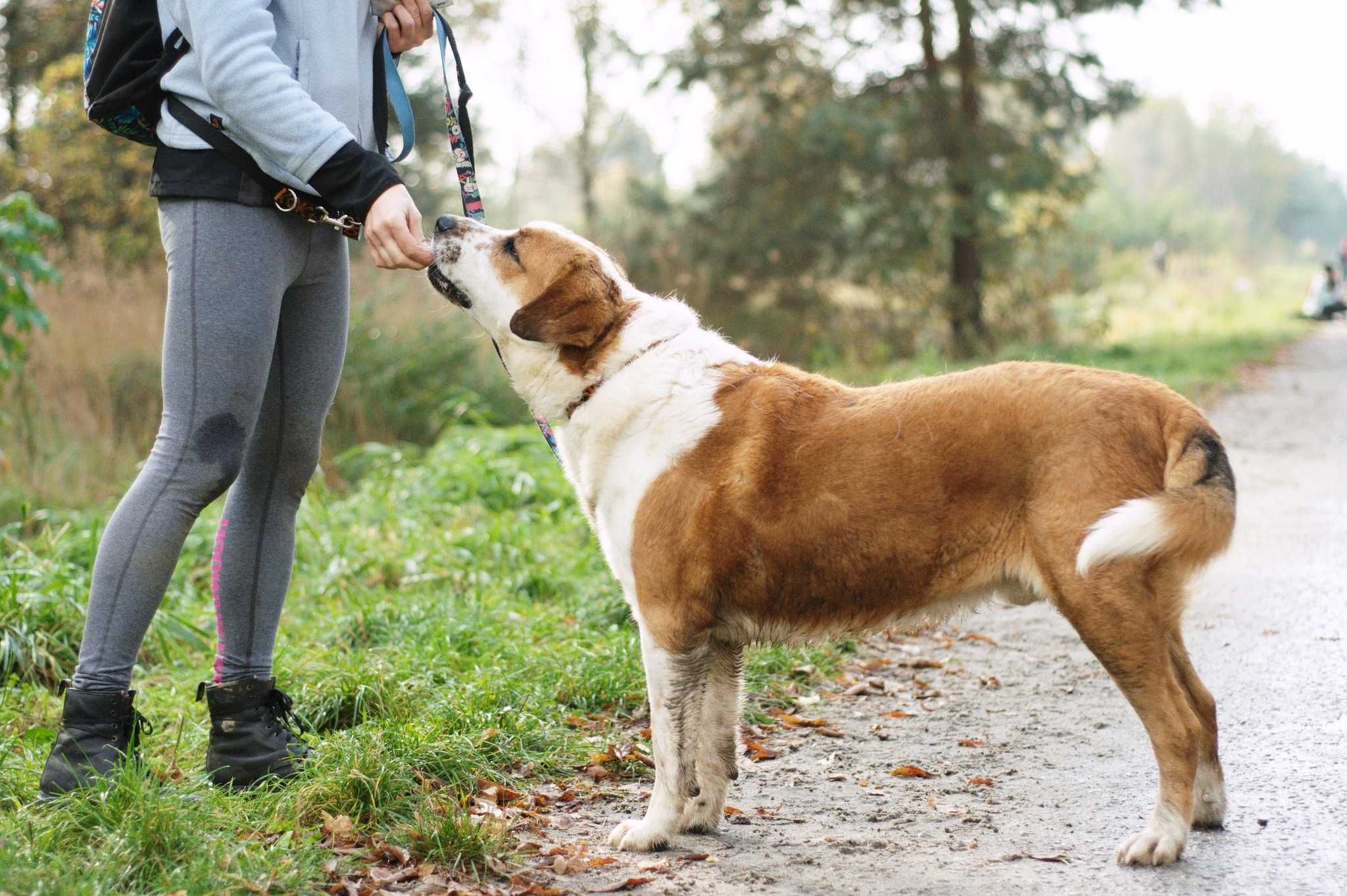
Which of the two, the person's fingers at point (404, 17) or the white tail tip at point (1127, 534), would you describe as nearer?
the white tail tip at point (1127, 534)

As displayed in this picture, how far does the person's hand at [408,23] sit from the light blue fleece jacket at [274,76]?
0.44 feet

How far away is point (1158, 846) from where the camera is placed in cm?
270

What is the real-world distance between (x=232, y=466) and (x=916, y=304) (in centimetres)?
1412

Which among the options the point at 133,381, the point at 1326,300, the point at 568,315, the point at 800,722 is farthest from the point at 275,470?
the point at 1326,300

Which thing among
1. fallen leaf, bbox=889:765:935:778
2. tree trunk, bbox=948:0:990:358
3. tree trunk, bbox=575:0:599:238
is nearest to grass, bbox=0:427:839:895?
fallen leaf, bbox=889:765:935:778

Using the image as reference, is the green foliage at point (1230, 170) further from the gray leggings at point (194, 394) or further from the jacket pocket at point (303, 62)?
the gray leggings at point (194, 394)

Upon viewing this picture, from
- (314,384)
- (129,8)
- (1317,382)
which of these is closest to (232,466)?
(314,384)

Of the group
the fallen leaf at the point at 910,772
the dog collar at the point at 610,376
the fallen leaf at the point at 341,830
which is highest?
the dog collar at the point at 610,376

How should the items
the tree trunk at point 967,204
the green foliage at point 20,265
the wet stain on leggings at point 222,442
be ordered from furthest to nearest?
the tree trunk at point 967,204 < the green foliage at point 20,265 < the wet stain on leggings at point 222,442

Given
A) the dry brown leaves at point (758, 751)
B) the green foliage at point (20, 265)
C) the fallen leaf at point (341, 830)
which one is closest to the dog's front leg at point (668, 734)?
the fallen leaf at point (341, 830)

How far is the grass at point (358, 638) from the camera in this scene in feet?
8.63

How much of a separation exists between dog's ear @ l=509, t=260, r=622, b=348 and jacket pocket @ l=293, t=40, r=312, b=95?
Result: 78cm

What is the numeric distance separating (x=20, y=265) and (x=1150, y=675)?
5721 millimetres

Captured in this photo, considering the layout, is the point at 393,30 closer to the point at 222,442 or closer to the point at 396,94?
the point at 396,94
